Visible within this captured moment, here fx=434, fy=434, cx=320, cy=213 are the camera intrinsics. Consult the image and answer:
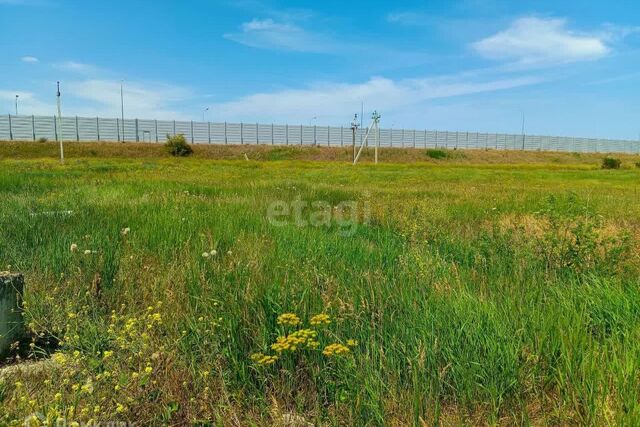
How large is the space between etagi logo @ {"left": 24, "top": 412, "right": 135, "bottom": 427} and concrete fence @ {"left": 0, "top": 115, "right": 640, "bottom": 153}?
56.5 m

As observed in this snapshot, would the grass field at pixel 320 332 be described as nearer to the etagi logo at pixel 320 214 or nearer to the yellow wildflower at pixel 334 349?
the yellow wildflower at pixel 334 349

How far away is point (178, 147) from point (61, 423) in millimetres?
59859

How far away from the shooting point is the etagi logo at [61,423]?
1.84 m

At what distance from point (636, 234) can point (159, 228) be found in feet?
23.7

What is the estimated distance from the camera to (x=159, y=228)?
5551 mm

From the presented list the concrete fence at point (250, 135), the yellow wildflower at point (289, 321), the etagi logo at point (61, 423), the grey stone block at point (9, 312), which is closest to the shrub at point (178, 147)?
the concrete fence at point (250, 135)

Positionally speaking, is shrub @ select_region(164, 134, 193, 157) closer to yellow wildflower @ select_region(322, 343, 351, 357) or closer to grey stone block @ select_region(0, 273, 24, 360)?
grey stone block @ select_region(0, 273, 24, 360)

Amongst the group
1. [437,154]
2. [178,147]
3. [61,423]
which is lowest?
[61,423]

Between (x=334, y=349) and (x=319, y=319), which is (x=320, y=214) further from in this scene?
(x=334, y=349)

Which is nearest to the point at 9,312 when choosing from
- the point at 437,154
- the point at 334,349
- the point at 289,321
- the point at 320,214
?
the point at 289,321

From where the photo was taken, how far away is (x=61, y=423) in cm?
192

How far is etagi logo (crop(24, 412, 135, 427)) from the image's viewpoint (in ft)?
6.04

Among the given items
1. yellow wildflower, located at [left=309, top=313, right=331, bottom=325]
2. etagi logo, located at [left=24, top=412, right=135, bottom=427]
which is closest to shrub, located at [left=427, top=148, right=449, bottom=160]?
yellow wildflower, located at [left=309, top=313, right=331, bottom=325]

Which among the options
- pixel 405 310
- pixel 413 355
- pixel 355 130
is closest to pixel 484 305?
pixel 405 310
